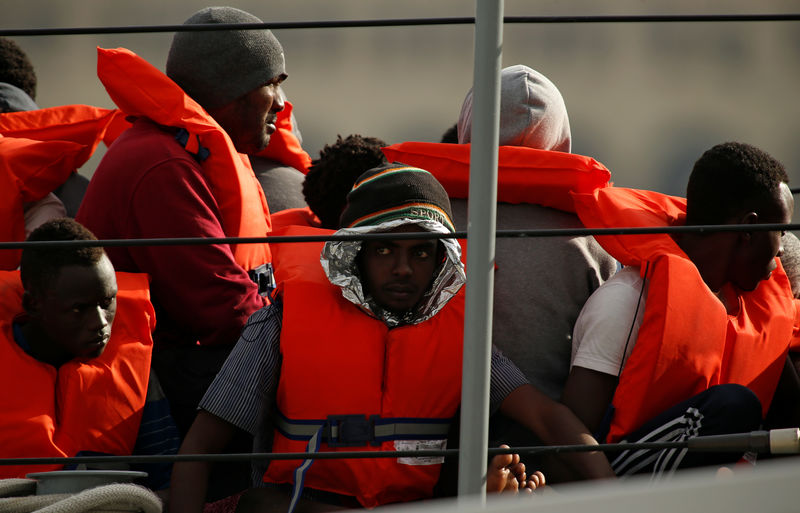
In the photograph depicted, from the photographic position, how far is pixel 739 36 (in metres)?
6.87

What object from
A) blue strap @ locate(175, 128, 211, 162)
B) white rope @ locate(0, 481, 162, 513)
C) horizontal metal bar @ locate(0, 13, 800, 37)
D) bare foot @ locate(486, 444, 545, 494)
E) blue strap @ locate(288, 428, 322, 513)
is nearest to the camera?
white rope @ locate(0, 481, 162, 513)

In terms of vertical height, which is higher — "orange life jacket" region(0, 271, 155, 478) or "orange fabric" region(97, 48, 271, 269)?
"orange fabric" region(97, 48, 271, 269)

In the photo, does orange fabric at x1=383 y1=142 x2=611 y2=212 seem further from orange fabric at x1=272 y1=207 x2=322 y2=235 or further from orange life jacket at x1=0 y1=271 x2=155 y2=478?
orange life jacket at x1=0 y1=271 x2=155 y2=478

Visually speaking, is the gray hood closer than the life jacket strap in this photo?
No

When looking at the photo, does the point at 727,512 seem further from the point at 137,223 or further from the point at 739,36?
the point at 739,36

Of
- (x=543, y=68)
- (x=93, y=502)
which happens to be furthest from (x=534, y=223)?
(x=543, y=68)

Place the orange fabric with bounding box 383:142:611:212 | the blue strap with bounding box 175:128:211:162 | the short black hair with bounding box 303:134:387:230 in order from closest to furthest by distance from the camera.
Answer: the orange fabric with bounding box 383:142:611:212 < the blue strap with bounding box 175:128:211:162 < the short black hair with bounding box 303:134:387:230

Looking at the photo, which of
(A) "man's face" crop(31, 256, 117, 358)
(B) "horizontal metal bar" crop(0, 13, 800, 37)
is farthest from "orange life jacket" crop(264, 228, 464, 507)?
(B) "horizontal metal bar" crop(0, 13, 800, 37)

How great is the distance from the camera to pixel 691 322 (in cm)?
205

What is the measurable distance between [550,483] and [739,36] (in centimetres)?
559

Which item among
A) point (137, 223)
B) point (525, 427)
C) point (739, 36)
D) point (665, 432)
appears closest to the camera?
point (665, 432)

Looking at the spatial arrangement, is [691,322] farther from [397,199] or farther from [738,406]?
[397,199]

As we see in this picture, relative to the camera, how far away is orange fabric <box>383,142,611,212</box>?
231cm

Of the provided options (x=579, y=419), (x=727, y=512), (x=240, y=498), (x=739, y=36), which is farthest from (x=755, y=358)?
(x=739, y=36)
